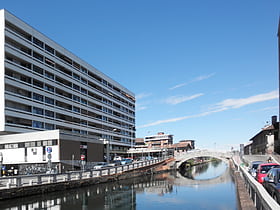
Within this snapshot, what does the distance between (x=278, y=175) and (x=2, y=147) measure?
181ft

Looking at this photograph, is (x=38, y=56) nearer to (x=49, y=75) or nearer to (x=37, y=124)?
(x=49, y=75)

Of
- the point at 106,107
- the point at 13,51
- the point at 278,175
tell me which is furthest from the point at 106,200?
the point at 106,107

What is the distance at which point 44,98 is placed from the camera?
6788 centimetres

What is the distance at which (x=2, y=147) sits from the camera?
58.2m

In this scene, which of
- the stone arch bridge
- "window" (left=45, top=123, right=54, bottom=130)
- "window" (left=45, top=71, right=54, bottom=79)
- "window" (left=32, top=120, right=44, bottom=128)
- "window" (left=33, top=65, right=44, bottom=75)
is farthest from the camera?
the stone arch bridge

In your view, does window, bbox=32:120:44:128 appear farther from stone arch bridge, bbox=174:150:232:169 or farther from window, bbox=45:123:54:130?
stone arch bridge, bbox=174:150:232:169

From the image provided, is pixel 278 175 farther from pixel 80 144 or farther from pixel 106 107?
pixel 106 107

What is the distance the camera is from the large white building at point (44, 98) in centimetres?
5566

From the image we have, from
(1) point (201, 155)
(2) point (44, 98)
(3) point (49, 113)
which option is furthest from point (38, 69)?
(1) point (201, 155)

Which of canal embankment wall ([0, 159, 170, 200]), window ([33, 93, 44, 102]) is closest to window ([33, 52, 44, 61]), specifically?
window ([33, 93, 44, 102])

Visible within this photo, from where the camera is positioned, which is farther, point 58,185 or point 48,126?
point 48,126

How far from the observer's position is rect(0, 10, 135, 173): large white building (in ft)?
183

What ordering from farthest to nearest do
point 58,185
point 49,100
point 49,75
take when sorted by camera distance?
point 49,75, point 49,100, point 58,185

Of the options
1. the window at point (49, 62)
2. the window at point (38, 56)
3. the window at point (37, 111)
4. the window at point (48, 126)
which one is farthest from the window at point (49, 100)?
the window at point (38, 56)
